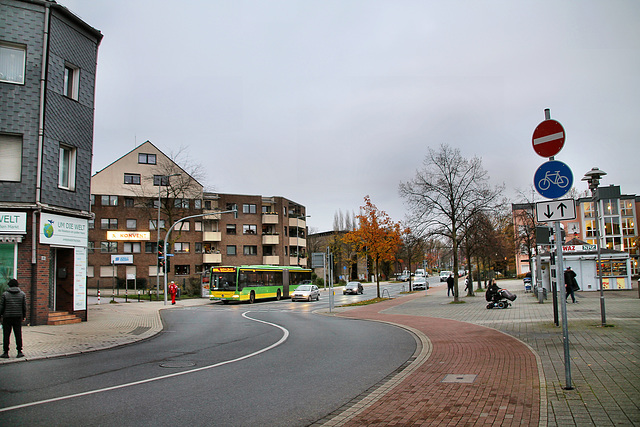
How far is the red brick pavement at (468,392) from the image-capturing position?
19.6ft

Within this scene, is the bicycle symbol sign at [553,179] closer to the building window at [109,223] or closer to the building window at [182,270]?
the building window at [109,223]

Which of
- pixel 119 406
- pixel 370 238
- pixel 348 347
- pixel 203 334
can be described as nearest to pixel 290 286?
pixel 370 238

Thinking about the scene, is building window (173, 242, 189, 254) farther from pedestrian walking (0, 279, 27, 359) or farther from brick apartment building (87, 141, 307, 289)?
pedestrian walking (0, 279, 27, 359)

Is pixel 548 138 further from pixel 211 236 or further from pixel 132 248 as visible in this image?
pixel 211 236

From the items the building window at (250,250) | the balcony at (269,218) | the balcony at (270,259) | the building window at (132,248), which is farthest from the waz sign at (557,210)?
the balcony at (269,218)

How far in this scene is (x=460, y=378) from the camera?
8.31 meters

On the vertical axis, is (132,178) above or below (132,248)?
above

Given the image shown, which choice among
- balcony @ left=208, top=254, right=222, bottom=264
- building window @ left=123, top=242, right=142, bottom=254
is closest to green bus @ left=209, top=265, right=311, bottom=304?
balcony @ left=208, top=254, right=222, bottom=264

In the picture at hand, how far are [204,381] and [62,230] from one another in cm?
1342

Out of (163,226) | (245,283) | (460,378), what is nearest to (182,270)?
(163,226)

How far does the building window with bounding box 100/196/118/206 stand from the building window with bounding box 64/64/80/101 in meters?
40.1

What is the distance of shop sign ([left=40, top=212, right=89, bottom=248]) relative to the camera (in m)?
18.2

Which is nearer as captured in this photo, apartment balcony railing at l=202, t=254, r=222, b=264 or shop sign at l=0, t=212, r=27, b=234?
shop sign at l=0, t=212, r=27, b=234

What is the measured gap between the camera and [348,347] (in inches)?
514
